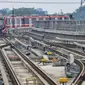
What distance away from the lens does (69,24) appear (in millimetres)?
39719

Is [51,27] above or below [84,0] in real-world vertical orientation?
below

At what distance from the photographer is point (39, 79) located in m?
12.2

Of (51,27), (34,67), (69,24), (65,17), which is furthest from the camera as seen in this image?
(65,17)

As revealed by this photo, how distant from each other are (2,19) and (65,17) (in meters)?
12.7

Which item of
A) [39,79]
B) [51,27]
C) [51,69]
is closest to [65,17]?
[51,27]

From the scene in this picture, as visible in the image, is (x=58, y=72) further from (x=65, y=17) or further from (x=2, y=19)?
(x=65, y=17)

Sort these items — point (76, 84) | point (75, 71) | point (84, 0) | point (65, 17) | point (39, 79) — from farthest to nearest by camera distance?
point (65, 17) → point (84, 0) → point (75, 71) → point (39, 79) → point (76, 84)

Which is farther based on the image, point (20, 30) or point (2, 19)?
point (20, 30)

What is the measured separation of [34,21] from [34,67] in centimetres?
4403

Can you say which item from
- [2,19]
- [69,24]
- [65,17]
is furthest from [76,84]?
[65,17]

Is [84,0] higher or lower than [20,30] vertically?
higher

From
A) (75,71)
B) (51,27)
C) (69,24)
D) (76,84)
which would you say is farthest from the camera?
(51,27)

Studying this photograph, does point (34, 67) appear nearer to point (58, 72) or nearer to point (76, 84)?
point (58, 72)

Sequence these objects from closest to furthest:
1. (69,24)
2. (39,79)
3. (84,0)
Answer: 1. (39,79)
2. (69,24)
3. (84,0)
